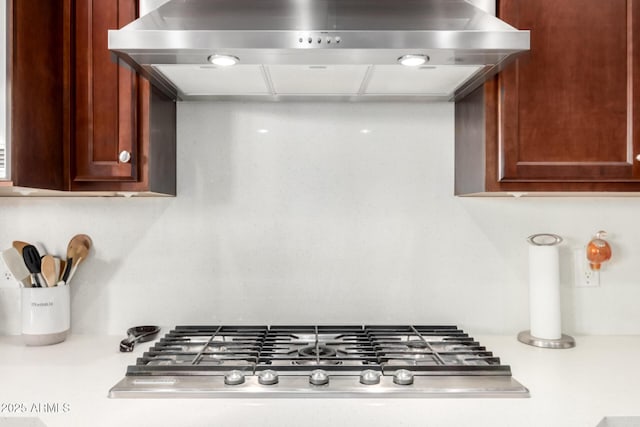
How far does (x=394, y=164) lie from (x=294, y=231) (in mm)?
441

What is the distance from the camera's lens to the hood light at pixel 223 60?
129 cm

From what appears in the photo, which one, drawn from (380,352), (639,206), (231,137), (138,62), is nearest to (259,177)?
(231,137)

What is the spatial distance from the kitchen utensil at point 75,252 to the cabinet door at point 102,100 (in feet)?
1.20

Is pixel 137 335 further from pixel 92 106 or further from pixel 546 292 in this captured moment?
pixel 546 292

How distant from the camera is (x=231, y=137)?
1.81 meters

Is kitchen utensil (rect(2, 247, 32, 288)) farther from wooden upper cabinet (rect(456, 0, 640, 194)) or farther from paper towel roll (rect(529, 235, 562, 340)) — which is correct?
paper towel roll (rect(529, 235, 562, 340))

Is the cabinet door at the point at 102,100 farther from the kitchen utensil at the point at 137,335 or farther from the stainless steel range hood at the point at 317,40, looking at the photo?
the kitchen utensil at the point at 137,335

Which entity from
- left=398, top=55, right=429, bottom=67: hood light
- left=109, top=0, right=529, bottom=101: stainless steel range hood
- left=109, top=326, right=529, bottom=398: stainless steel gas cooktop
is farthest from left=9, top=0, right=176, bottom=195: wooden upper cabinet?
left=398, top=55, right=429, bottom=67: hood light

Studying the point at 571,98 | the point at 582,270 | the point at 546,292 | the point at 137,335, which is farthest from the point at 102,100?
the point at 582,270

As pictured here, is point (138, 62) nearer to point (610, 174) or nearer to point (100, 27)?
point (100, 27)

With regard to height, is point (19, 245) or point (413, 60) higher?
point (413, 60)

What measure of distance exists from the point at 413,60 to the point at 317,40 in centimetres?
26

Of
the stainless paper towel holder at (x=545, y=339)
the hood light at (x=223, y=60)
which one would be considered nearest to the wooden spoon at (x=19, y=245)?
the hood light at (x=223, y=60)

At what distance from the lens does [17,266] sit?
162cm
